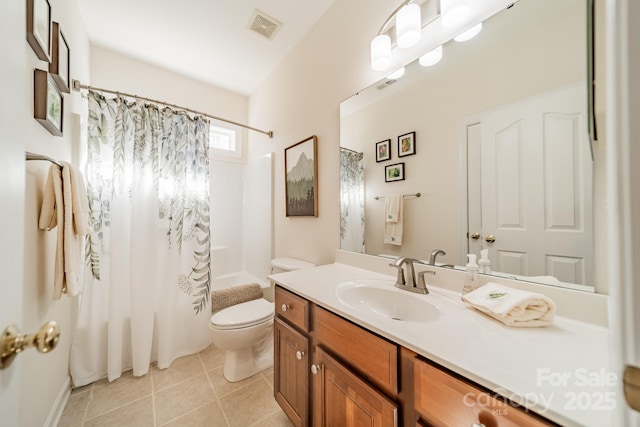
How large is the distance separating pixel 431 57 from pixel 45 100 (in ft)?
5.98

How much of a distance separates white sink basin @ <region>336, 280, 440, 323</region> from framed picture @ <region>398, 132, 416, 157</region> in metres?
0.70

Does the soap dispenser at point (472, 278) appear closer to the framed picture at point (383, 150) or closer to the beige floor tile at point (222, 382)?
the framed picture at point (383, 150)

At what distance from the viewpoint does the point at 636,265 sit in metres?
0.26

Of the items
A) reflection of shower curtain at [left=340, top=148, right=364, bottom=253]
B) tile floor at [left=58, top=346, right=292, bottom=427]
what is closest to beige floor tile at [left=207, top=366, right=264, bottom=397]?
tile floor at [left=58, top=346, right=292, bottom=427]

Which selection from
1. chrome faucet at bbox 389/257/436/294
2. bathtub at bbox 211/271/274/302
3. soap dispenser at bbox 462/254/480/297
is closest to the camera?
soap dispenser at bbox 462/254/480/297

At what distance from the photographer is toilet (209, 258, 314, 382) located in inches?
62.2

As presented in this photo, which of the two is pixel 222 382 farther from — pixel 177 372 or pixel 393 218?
pixel 393 218

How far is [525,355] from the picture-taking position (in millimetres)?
580

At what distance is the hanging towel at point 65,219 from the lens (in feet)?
3.69

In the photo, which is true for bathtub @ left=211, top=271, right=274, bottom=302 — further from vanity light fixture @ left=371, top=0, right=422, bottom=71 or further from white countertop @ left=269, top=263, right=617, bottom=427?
vanity light fixture @ left=371, top=0, right=422, bottom=71

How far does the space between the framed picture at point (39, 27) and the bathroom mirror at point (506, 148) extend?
5.14 ft

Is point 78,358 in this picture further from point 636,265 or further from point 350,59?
point 350,59

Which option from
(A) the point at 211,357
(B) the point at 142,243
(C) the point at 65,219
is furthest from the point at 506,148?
(A) the point at 211,357

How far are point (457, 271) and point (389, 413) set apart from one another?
615 mm
